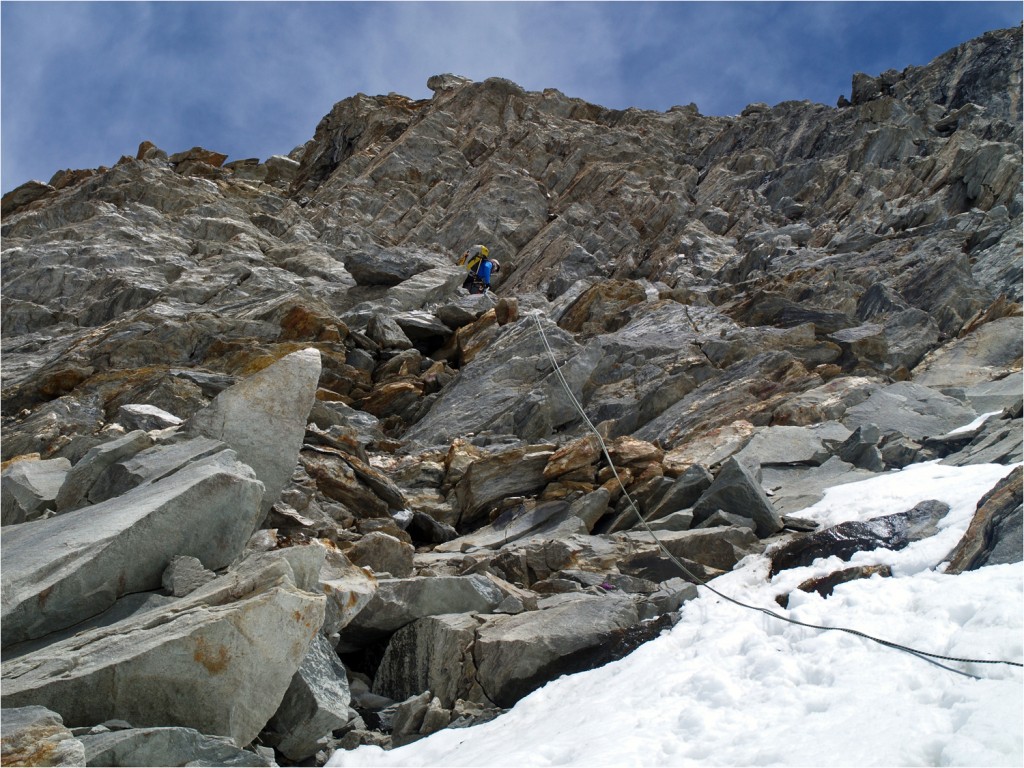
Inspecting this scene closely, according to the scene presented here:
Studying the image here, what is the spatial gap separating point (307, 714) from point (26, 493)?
6.80 metres

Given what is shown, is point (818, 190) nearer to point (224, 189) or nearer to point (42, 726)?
point (224, 189)

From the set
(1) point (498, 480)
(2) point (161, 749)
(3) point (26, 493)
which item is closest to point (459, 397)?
(1) point (498, 480)

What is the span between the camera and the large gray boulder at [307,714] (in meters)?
8.43

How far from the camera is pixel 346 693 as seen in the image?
9.13m

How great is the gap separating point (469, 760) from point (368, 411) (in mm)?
18771

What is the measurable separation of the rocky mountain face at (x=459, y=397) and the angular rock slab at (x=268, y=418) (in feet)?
0.16

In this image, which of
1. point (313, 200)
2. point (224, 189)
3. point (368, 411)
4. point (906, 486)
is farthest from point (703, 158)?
point (906, 486)

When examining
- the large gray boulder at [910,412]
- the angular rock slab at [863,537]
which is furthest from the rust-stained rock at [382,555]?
the large gray boulder at [910,412]

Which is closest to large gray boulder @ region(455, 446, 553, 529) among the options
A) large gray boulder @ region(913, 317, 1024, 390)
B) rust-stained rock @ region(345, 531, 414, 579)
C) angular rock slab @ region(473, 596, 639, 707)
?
rust-stained rock @ region(345, 531, 414, 579)

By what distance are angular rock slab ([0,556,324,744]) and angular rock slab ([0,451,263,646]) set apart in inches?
20.2

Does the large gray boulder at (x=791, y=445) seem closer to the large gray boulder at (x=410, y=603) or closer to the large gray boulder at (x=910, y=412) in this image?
the large gray boulder at (x=910, y=412)

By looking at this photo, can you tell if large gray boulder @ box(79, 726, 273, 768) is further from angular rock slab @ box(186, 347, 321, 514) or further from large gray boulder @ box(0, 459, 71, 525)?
large gray boulder @ box(0, 459, 71, 525)

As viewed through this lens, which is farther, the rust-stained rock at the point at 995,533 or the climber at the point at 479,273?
the climber at the point at 479,273

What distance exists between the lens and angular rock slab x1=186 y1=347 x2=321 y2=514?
11898 mm
